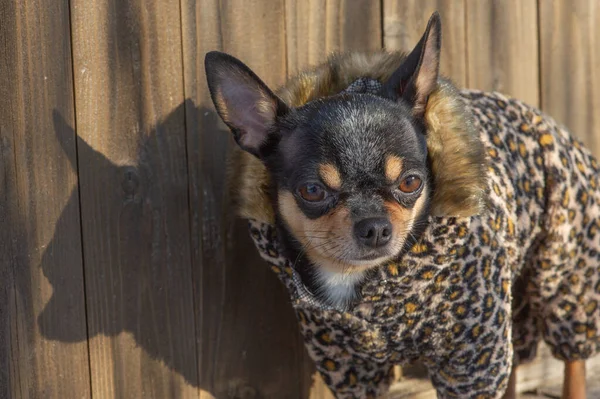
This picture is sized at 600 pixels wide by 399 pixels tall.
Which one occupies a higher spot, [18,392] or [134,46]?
[134,46]

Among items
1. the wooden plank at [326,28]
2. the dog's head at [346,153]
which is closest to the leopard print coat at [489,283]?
the dog's head at [346,153]

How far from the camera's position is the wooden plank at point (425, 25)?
3.44 metres

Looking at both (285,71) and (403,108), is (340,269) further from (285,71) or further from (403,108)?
(285,71)

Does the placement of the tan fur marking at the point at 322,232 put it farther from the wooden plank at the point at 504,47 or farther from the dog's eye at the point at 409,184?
the wooden plank at the point at 504,47

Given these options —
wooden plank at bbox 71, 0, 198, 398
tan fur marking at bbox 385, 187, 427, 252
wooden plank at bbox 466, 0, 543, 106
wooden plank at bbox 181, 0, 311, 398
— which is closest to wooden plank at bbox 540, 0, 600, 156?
wooden plank at bbox 466, 0, 543, 106

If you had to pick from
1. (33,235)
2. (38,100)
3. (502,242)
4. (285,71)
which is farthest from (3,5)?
(502,242)

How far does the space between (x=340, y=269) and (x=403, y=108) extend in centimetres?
57

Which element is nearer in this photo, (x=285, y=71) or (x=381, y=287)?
(x=381, y=287)

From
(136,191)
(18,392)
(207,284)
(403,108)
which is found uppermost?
(403,108)

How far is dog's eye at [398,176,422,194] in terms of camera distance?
8.52 feet

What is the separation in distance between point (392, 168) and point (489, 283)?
0.52m

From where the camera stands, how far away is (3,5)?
260cm

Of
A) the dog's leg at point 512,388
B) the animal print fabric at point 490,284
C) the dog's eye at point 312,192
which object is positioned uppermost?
the dog's eye at point 312,192

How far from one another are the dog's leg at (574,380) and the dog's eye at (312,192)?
1629mm
